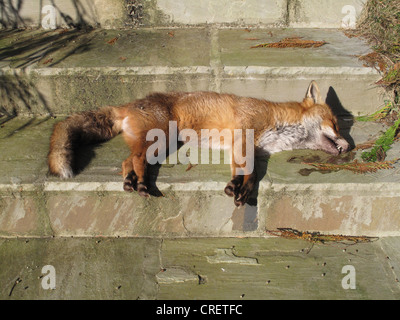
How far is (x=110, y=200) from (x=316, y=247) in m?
2.05

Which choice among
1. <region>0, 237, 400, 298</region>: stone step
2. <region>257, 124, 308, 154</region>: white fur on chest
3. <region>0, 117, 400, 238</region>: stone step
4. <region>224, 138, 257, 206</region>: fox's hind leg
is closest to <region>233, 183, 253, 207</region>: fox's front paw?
<region>224, 138, 257, 206</region>: fox's hind leg

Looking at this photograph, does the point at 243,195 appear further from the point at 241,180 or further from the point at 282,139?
the point at 282,139

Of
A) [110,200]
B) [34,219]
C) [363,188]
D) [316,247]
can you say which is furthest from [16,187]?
[363,188]

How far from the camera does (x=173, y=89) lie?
4.27 meters

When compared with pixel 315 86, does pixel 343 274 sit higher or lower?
lower

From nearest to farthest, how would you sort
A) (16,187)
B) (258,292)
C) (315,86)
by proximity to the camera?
(258,292) < (16,187) < (315,86)

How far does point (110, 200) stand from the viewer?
3.34 metres

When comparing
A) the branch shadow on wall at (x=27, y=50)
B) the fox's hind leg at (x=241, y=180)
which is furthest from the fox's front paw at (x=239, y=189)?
the branch shadow on wall at (x=27, y=50)

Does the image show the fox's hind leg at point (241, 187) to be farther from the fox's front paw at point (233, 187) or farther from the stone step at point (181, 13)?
the stone step at point (181, 13)

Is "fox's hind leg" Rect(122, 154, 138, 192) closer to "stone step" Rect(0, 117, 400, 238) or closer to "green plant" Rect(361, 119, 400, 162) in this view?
"stone step" Rect(0, 117, 400, 238)

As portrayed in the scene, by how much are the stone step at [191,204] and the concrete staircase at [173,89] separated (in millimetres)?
10

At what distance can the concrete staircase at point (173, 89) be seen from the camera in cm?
331
